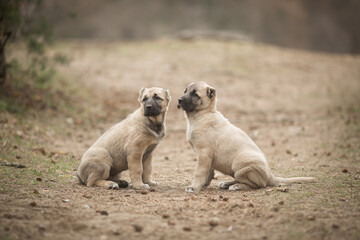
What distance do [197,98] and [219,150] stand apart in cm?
116

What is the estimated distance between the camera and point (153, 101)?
791 centimetres

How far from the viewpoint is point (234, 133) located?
778 centimetres

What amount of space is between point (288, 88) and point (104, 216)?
17210mm

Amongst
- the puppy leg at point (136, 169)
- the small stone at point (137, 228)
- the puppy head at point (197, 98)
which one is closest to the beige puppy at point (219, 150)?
the puppy head at point (197, 98)

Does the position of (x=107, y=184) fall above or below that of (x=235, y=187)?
below

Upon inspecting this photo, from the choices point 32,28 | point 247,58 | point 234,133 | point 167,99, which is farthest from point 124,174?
point 247,58

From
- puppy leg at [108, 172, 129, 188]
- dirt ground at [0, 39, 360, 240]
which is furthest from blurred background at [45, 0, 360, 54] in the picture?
puppy leg at [108, 172, 129, 188]

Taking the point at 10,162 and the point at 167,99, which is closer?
the point at 167,99

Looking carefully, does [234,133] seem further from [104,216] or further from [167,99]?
[104,216]

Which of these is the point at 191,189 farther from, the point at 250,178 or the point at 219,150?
the point at 250,178

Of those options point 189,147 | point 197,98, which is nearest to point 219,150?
point 197,98

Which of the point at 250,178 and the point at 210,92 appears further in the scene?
the point at 210,92

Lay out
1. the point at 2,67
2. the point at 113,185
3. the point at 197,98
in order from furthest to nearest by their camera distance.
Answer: the point at 2,67 → the point at 197,98 → the point at 113,185

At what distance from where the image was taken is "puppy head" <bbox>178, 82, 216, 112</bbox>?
7.96 meters
